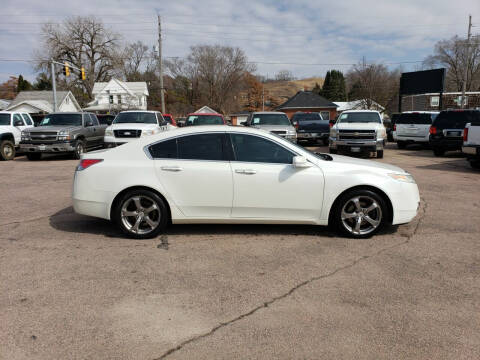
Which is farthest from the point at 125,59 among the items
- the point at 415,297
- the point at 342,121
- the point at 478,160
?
the point at 415,297

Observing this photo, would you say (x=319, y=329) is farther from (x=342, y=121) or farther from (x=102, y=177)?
(x=342, y=121)

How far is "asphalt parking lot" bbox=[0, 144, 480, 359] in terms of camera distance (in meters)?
2.91

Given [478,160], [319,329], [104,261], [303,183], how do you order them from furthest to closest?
[478,160] < [303,183] < [104,261] < [319,329]

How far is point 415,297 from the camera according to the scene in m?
3.66

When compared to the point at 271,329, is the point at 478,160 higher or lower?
higher

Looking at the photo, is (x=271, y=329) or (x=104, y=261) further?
(x=104, y=261)

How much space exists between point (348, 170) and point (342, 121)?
36.8ft

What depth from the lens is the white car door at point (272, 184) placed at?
512 cm

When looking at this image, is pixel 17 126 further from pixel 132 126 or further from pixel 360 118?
pixel 360 118

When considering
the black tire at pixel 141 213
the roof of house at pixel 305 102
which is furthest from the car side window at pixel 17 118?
the roof of house at pixel 305 102

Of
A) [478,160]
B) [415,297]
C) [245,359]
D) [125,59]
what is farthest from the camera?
[125,59]

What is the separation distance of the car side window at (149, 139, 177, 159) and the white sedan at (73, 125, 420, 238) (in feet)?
0.04

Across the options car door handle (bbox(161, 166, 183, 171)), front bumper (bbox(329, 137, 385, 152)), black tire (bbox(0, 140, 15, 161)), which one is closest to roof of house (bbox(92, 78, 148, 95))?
black tire (bbox(0, 140, 15, 161))

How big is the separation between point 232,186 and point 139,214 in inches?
51.2
